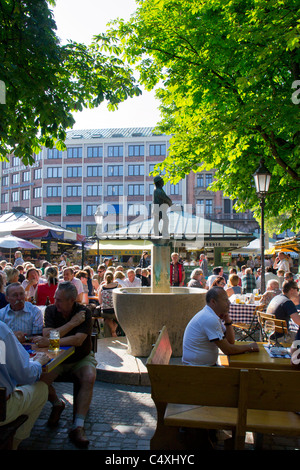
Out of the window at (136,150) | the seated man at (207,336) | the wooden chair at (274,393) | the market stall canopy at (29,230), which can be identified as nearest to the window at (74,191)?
the window at (136,150)

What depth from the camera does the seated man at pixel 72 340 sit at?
411cm

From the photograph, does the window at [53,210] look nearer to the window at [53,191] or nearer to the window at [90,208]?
the window at [53,191]

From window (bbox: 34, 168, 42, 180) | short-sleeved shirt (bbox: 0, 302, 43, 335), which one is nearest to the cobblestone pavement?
short-sleeved shirt (bbox: 0, 302, 43, 335)

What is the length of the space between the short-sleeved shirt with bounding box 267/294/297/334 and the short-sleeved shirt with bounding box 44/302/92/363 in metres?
3.56

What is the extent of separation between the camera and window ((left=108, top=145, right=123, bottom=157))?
182ft

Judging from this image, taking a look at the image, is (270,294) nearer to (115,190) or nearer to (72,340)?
(72,340)

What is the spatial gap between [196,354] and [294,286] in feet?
10.8

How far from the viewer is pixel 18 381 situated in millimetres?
3248

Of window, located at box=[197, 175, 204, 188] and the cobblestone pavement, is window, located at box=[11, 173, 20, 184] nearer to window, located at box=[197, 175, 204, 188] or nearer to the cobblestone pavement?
window, located at box=[197, 175, 204, 188]

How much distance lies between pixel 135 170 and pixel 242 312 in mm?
47542

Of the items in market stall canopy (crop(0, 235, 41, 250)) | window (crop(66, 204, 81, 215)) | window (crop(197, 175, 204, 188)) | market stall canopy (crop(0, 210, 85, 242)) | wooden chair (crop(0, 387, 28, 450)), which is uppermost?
window (crop(197, 175, 204, 188))

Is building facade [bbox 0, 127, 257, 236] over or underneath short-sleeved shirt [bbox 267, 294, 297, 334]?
over

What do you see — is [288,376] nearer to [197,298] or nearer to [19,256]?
[197,298]

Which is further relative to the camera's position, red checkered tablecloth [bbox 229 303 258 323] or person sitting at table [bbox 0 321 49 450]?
red checkered tablecloth [bbox 229 303 258 323]
